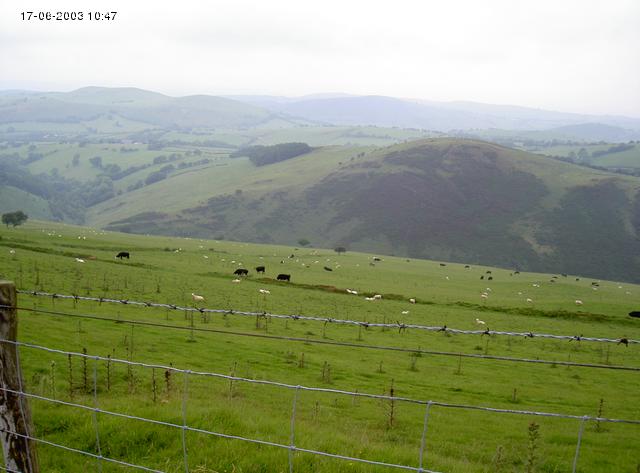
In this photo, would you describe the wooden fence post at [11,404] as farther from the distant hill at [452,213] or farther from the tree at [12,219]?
the distant hill at [452,213]

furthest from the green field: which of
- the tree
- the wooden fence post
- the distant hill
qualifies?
the distant hill

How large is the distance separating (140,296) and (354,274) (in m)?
37.0

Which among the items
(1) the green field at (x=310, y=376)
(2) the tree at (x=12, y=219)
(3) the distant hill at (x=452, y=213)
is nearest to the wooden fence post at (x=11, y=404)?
(1) the green field at (x=310, y=376)

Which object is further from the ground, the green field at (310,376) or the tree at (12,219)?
the green field at (310,376)

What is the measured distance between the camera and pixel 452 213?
6462 inches

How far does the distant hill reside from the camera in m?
142

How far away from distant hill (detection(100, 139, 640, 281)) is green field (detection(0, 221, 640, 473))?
93.4 metres

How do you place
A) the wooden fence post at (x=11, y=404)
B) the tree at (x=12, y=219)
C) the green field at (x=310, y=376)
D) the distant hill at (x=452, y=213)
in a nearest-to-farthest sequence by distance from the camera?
the wooden fence post at (x=11, y=404) → the green field at (x=310, y=376) → the tree at (x=12, y=219) → the distant hill at (x=452, y=213)

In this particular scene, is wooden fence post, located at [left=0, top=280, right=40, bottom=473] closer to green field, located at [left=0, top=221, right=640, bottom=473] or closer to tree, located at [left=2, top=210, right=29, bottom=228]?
green field, located at [left=0, top=221, right=640, bottom=473]

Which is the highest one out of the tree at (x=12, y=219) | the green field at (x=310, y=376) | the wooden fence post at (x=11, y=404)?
the wooden fence post at (x=11, y=404)

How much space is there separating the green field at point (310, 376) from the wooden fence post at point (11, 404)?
4.68 ft

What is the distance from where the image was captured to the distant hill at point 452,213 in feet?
466

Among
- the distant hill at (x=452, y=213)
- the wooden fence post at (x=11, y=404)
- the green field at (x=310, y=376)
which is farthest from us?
the distant hill at (x=452, y=213)

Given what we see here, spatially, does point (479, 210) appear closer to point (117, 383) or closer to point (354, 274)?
point (354, 274)
